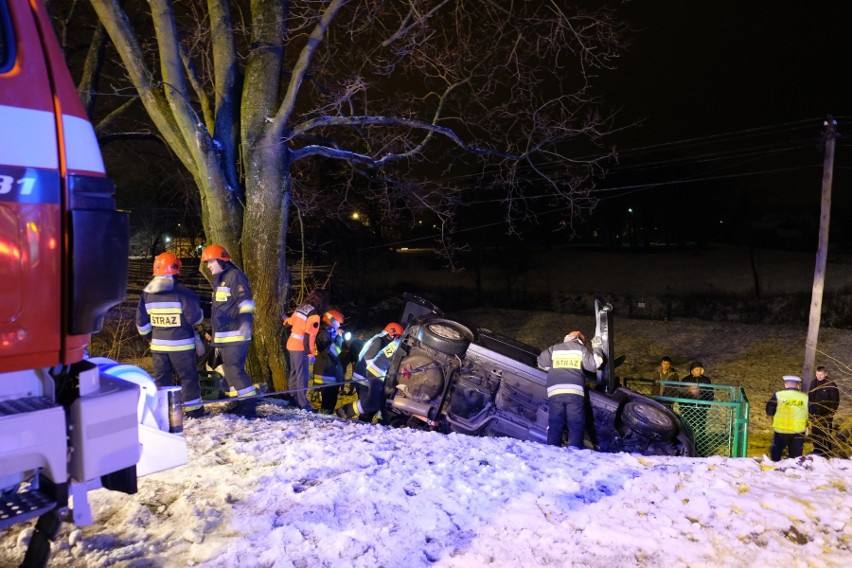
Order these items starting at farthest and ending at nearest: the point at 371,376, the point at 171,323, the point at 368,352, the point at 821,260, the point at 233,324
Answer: the point at 821,260 < the point at 368,352 < the point at 371,376 < the point at 233,324 < the point at 171,323

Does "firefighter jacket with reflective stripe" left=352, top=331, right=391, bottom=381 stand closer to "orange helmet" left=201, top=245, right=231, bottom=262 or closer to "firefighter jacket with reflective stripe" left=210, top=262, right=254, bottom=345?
"firefighter jacket with reflective stripe" left=210, top=262, right=254, bottom=345

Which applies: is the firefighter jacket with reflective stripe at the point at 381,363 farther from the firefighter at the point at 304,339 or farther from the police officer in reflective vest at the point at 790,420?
the police officer in reflective vest at the point at 790,420

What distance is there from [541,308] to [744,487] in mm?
29567

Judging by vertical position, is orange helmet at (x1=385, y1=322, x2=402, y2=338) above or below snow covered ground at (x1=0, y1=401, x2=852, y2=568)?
above

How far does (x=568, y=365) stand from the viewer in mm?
→ 6473

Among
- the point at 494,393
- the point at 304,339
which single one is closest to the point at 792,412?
the point at 494,393

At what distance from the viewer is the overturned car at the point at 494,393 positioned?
21.8ft

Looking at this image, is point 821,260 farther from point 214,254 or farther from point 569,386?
point 214,254

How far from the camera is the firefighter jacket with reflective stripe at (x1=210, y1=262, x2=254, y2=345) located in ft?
20.9

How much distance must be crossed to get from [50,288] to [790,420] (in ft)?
28.5

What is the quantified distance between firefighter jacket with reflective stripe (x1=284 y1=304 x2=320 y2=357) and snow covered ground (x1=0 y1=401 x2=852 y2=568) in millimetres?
3336

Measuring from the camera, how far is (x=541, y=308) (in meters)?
33.1

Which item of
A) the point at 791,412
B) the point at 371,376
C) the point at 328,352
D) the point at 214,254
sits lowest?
the point at 791,412

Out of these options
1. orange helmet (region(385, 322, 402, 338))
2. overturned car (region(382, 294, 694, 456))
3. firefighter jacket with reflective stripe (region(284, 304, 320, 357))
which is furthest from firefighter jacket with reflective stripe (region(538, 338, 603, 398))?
firefighter jacket with reflective stripe (region(284, 304, 320, 357))
